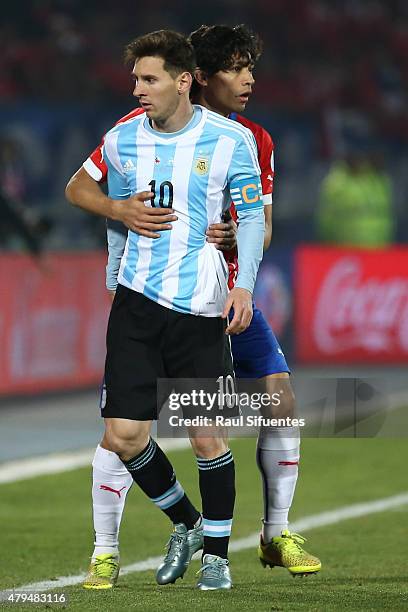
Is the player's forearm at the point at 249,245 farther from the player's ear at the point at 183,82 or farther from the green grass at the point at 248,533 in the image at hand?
the green grass at the point at 248,533

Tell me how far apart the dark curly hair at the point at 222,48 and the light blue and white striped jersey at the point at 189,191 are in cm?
35

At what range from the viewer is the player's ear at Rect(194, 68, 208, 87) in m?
5.73

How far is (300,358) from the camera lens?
15.9 metres

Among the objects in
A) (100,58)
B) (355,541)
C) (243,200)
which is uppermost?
(100,58)

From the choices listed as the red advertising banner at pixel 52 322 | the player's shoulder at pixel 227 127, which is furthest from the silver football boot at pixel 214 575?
the red advertising banner at pixel 52 322

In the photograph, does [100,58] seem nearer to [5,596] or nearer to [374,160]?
[374,160]

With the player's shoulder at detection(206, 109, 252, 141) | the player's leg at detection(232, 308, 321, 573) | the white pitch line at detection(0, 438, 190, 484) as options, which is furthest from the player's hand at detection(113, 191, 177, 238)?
the white pitch line at detection(0, 438, 190, 484)

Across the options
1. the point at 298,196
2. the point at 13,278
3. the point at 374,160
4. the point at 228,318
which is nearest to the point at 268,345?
the point at 228,318

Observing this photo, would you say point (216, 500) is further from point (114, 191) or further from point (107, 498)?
point (114, 191)

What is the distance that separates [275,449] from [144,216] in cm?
138

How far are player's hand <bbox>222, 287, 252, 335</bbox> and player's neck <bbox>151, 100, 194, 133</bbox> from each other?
2.05 feet

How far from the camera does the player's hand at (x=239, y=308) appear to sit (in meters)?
5.18

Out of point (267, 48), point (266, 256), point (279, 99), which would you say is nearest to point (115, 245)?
point (266, 256)

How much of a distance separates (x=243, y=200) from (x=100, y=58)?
54.4 ft
